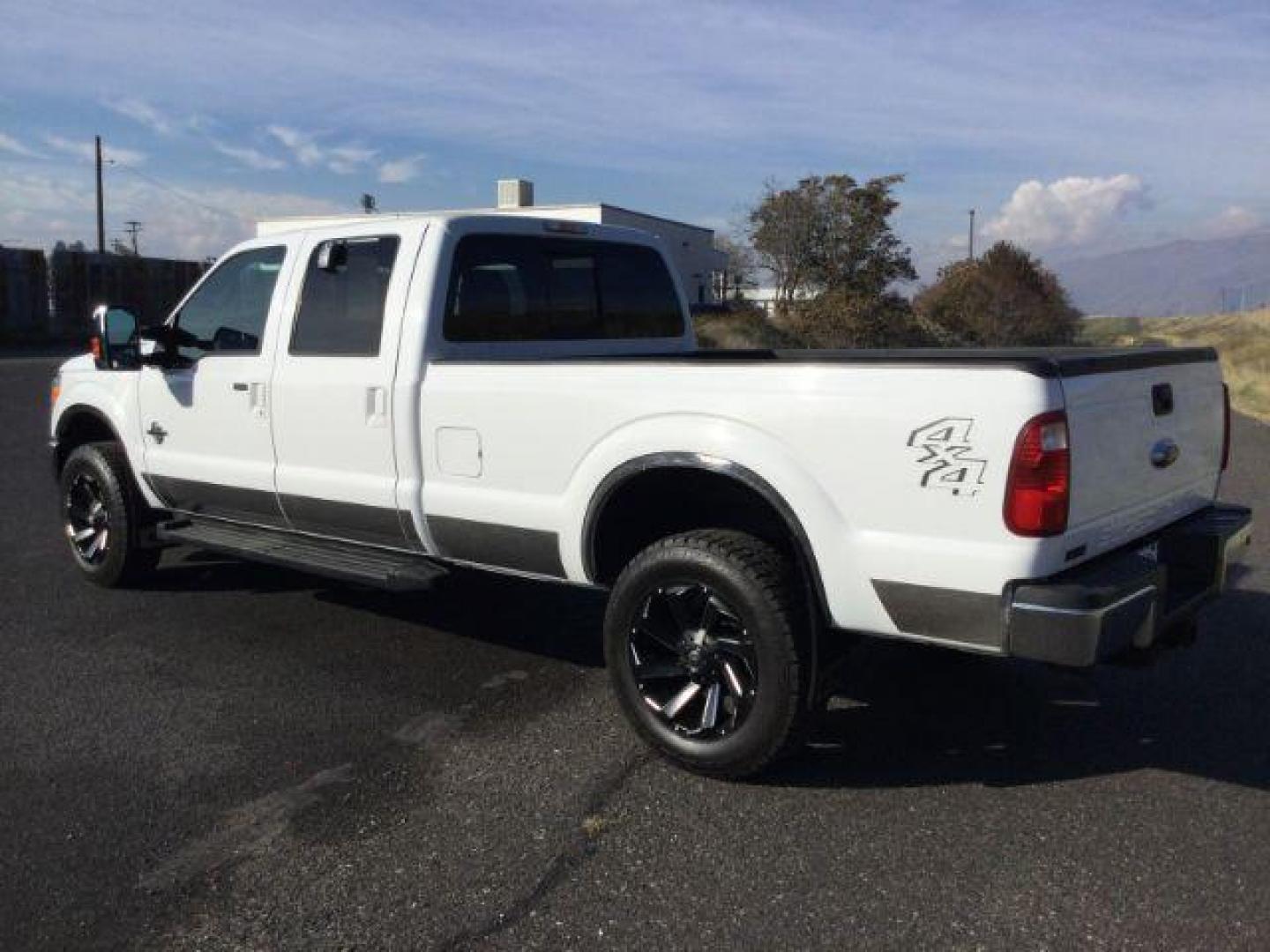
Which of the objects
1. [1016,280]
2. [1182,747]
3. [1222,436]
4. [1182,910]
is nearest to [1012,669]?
[1182,747]

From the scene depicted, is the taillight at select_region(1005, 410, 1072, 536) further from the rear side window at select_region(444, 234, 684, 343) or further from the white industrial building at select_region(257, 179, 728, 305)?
the white industrial building at select_region(257, 179, 728, 305)

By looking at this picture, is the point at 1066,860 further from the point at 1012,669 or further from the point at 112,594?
the point at 112,594

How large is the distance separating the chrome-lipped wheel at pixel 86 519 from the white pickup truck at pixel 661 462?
0.34 metres

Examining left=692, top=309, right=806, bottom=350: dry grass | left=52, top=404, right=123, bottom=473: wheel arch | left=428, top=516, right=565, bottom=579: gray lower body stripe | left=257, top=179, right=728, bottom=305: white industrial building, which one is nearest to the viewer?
left=428, top=516, right=565, bottom=579: gray lower body stripe

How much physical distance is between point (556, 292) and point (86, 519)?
328cm

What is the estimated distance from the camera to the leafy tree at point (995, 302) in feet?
144

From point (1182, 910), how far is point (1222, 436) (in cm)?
214

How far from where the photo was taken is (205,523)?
19.2ft

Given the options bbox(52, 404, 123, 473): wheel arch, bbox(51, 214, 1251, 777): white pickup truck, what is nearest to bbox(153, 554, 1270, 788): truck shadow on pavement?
bbox(51, 214, 1251, 777): white pickup truck

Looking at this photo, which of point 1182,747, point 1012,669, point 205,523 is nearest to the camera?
point 1182,747

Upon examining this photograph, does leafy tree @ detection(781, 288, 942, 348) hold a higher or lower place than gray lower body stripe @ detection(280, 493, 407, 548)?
higher

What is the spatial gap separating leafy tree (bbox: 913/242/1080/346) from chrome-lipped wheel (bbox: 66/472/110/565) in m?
38.6

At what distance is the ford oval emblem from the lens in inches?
148

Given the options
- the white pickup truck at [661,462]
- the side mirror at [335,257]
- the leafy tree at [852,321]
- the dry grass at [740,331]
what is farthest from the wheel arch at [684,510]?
the leafy tree at [852,321]
